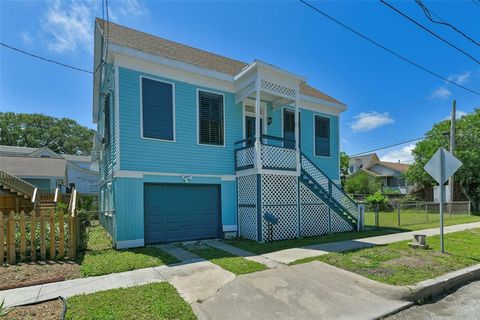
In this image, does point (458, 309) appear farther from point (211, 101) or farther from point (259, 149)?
point (211, 101)

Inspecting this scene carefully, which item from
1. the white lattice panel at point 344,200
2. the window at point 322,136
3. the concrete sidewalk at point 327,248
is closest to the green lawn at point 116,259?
the concrete sidewalk at point 327,248

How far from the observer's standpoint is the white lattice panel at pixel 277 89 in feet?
33.0

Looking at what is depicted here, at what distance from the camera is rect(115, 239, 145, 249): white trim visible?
8.41 metres

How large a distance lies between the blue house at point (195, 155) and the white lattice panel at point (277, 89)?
4 centimetres

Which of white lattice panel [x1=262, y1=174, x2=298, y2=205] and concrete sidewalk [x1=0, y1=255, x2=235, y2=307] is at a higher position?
white lattice panel [x1=262, y1=174, x2=298, y2=205]

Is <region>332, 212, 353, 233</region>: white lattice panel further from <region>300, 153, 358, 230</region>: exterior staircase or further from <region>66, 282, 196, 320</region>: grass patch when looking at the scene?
<region>66, 282, 196, 320</region>: grass patch

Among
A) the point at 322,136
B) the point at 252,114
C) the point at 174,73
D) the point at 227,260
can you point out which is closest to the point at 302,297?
the point at 227,260

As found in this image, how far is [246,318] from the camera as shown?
163 inches

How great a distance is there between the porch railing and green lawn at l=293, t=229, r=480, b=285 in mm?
3625

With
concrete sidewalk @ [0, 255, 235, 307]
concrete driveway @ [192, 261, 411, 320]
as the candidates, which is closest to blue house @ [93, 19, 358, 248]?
concrete sidewalk @ [0, 255, 235, 307]

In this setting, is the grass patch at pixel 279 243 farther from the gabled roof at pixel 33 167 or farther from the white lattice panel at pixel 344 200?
the gabled roof at pixel 33 167

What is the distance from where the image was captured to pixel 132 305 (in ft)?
14.2

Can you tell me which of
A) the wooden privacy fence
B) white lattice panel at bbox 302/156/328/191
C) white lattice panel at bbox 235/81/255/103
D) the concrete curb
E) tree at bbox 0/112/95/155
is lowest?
the concrete curb

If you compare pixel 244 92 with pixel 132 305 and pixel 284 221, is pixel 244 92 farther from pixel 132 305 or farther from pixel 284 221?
pixel 132 305
